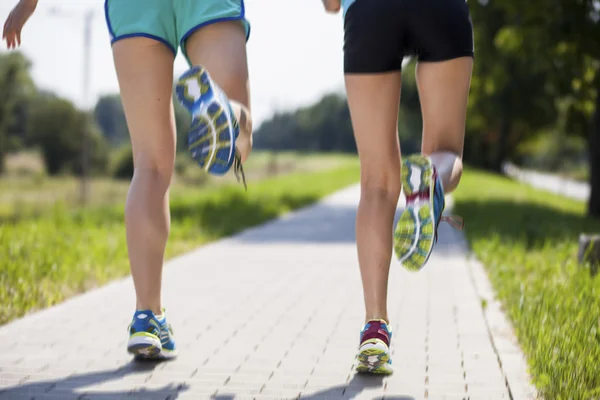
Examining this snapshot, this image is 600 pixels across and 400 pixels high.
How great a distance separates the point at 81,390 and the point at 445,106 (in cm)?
→ 181

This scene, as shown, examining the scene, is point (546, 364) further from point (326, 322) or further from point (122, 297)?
point (122, 297)

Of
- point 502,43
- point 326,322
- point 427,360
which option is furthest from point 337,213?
point 427,360

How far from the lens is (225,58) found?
Answer: 3.15 metres

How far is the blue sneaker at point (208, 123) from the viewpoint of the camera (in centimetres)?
276

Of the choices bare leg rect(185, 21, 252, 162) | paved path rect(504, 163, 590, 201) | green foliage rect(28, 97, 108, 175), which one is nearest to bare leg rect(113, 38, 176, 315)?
bare leg rect(185, 21, 252, 162)

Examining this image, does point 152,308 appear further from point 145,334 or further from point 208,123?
point 208,123

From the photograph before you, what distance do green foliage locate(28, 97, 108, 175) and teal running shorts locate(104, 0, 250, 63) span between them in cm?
4135

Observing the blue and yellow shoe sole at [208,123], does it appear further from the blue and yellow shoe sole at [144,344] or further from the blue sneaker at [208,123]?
the blue and yellow shoe sole at [144,344]

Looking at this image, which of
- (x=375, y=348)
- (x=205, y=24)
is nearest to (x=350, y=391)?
(x=375, y=348)

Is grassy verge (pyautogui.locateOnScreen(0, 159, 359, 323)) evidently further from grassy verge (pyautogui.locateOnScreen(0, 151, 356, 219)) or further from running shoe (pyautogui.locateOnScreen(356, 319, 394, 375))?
grassy verge (pyautogui.locateOnScreen(0, 151, 356, 219))

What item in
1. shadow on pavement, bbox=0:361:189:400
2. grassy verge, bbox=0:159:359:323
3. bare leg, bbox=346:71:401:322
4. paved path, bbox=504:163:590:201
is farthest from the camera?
paved path, bbox=504:163:590:201

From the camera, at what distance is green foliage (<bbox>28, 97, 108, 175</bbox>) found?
4441 cm

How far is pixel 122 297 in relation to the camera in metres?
5.34

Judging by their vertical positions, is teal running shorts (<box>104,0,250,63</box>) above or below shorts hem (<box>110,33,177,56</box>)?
above
